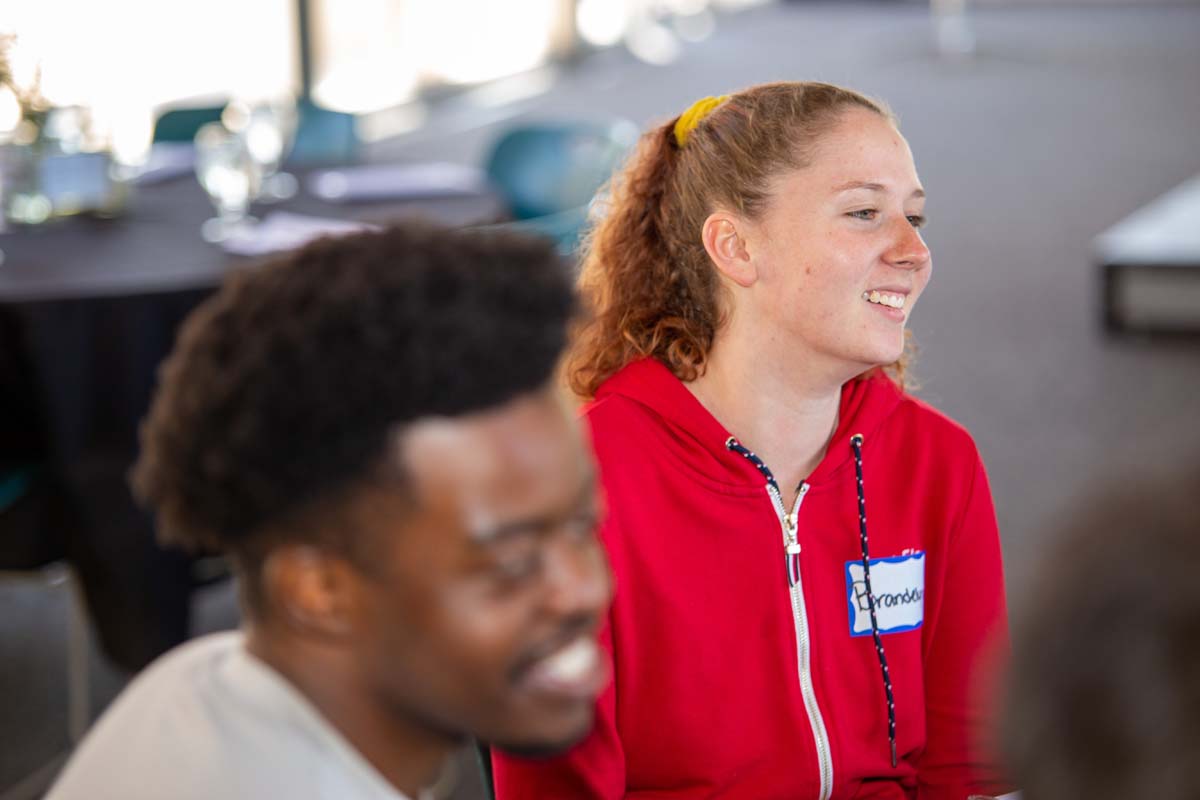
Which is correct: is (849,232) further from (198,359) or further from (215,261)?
(215,261)

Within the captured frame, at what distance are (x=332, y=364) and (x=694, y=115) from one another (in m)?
0.97

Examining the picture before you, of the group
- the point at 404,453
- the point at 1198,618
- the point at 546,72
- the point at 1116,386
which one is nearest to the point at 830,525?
the point at 404,453

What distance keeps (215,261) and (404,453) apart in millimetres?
2162

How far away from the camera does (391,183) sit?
3545mm

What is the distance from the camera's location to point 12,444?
2.72m

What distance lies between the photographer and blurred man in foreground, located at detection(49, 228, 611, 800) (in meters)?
0.81

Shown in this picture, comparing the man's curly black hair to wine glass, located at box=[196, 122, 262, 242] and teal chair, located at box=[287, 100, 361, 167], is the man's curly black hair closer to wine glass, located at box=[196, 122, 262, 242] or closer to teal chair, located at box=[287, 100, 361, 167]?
wine glass, located at box=[196, 122, 262, 242]

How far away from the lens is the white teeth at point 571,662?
0.85m

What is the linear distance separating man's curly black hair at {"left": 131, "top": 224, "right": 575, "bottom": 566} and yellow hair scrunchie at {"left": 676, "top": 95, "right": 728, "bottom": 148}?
0.84 meters

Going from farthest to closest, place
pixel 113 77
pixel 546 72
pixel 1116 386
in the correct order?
pixel 546 72, pixel 113 77, pixel 1116 386

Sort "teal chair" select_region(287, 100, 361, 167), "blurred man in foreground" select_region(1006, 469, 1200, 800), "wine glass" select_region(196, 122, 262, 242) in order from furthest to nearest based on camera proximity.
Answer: "teal chair" select_region(287, 100, 361, 167) < "wine glass" select_region(196, 122, 262, 242) < "blurred man in foreground" select_region(1006, 469, 1200, 800)

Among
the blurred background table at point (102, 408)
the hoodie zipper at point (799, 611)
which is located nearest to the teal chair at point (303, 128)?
the blurred background table at point (102, 408)

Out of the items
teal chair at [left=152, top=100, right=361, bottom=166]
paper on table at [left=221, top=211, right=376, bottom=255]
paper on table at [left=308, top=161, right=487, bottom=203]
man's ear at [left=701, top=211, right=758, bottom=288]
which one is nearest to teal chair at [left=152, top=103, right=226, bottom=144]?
teal chair at [left=152, top=100, right=361, bottom=166]

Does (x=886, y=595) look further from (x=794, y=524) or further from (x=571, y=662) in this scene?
(x=571, y=662)
